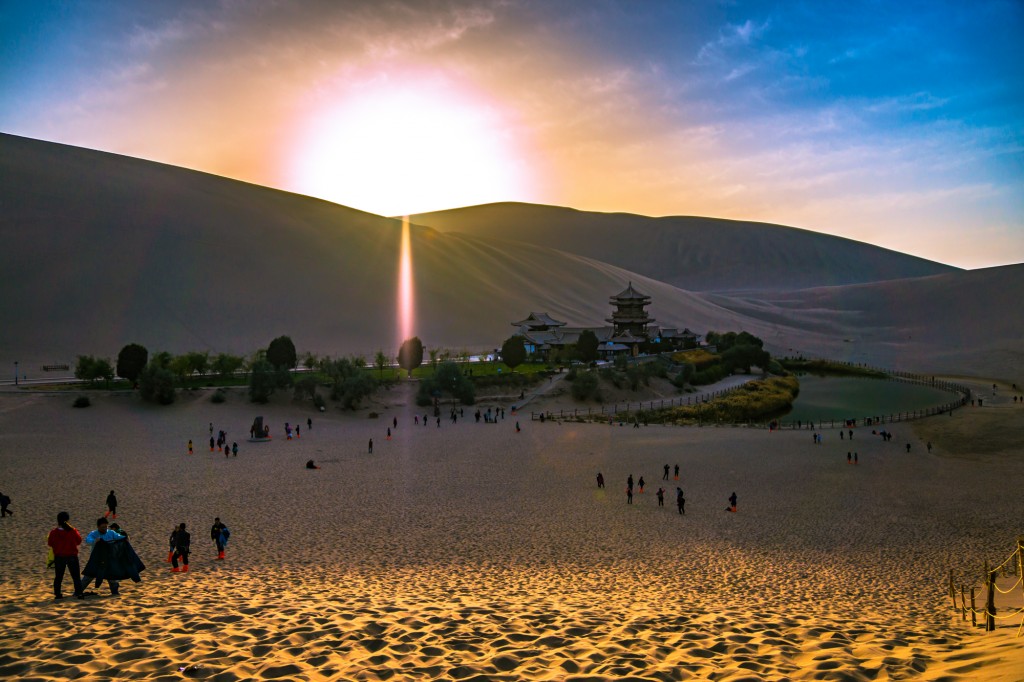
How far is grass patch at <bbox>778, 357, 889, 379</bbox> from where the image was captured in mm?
63906

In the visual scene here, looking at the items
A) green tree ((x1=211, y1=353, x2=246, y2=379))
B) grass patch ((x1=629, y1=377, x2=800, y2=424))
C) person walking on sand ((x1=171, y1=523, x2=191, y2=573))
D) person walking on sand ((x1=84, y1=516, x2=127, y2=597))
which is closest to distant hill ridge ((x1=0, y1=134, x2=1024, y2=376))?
green tree ((x1=211, y1=353, x2=246, y2=379))

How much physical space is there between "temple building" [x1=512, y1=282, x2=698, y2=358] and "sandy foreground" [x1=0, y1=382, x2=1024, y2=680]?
31.2 m

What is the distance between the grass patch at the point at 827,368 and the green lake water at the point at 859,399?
8.40 ft

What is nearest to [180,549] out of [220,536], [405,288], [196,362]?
[220,536]

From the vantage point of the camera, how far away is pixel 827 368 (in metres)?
67.8

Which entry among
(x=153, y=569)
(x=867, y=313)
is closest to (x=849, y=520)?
Answer: (x=153, y=569)

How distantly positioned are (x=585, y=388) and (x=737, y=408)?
10209mm

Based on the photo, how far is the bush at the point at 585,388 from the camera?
45.7 metres

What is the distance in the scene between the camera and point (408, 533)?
15.8m

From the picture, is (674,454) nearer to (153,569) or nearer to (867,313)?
(153,569)

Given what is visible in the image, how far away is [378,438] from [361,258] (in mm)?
59124

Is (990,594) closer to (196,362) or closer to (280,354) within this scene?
(280,354)

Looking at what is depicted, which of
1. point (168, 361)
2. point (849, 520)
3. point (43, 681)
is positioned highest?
point (168, 361)

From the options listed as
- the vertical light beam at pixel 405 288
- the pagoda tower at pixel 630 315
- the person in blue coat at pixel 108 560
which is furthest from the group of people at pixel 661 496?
the vertical light beam at pixel 405 288
